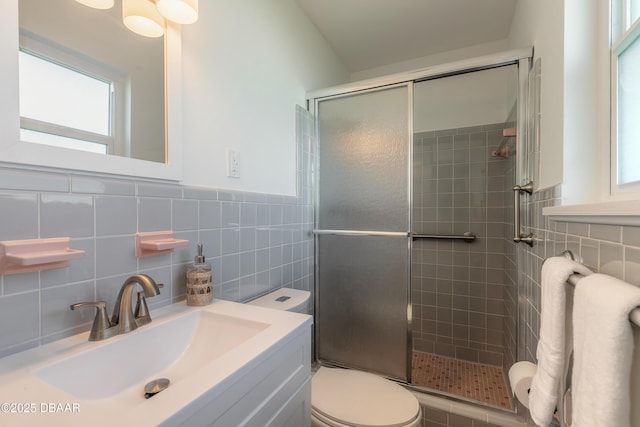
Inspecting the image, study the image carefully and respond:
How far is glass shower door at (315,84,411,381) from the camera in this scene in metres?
1.68

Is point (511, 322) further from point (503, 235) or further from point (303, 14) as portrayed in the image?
point (303, 14)

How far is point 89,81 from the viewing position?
0.82 metres

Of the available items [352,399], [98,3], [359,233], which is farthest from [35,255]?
[359,233]

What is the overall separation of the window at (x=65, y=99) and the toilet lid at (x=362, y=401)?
126 cm

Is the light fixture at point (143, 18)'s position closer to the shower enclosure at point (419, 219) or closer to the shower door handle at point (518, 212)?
the shower enclosure at point (419, 219)

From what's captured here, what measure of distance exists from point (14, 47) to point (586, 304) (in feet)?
4.40

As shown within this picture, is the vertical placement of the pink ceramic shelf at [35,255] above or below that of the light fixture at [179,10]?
below

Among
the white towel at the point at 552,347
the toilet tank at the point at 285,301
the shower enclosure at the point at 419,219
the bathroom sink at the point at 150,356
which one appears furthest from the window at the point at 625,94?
the toilet tank at the point at 285,301

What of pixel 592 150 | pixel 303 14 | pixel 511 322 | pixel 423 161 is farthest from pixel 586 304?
pixel 303 14

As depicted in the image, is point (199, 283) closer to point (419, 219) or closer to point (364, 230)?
point (364, 230)

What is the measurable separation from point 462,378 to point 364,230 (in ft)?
4.31

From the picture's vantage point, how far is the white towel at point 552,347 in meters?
0.64

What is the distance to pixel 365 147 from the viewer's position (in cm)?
176

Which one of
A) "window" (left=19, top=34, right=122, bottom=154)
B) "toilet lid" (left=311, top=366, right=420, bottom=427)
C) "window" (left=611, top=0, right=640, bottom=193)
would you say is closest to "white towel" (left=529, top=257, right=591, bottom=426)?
"window" (left=611, top=0, right=640, bottom=193)
